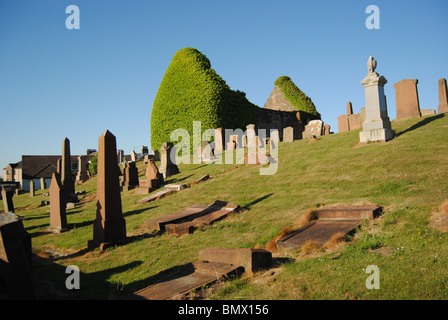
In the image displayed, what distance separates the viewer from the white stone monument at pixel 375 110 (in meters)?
12.8

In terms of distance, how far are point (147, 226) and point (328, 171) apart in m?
6.59

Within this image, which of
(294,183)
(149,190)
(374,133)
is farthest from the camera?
(149,190)

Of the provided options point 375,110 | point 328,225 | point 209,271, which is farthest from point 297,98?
point 209,271

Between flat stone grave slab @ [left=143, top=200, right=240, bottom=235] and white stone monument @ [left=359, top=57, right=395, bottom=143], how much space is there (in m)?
7.61

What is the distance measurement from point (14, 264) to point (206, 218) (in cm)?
540

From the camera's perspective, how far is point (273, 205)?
8.90 metres

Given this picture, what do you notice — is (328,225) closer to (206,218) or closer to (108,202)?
(206,218)

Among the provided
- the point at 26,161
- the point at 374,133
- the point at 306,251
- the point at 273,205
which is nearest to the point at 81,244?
the point at 273,205

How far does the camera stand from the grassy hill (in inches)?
152

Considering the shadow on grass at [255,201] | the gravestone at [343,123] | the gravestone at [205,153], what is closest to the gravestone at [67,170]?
the gravestone at [205,153]

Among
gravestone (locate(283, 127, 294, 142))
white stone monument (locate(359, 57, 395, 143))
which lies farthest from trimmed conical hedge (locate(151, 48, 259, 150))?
white stone monument (locate(359, 57, 395, 143))

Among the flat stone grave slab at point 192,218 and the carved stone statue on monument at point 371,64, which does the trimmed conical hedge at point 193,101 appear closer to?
the carved stone statue on monument at point 371,64

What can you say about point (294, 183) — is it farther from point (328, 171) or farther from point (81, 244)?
point (81, 244)

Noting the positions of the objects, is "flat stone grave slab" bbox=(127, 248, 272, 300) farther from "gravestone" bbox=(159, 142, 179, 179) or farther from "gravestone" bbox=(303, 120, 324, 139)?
"gravestone" bbox=(303, 120, 324, 139)
